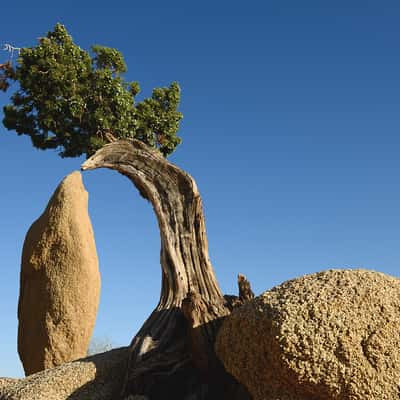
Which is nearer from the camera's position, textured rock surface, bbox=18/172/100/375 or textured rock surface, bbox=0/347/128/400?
textured rock surface, bbox=0/347/128/400

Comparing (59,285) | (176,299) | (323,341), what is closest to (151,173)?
(176,299)

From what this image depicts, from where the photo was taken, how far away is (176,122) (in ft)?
55.1

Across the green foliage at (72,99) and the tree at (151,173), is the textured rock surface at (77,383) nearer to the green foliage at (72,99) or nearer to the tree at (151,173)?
the tree at (151,173)

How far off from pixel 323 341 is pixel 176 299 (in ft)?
11.6

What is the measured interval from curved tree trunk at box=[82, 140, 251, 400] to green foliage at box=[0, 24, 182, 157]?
5.03 m

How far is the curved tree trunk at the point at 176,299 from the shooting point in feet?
26.6

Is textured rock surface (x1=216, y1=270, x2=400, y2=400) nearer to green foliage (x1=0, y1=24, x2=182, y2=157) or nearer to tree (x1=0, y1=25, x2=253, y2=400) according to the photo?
tree (x1=0, y1=25, x2=253, y2=400)

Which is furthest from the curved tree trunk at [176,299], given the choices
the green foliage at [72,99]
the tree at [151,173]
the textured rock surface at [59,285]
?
the green foliage at [72,99]

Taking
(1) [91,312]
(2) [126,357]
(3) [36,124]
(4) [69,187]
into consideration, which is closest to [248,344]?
(2) [126,357]

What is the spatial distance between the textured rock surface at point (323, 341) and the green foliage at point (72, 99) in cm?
995

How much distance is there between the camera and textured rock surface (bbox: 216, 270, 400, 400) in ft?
19.9

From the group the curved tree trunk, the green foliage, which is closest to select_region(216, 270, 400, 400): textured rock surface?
the curved tree trunk

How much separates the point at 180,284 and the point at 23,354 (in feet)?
18.0

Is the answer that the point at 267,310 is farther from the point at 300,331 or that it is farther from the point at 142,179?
the point at 142,179
